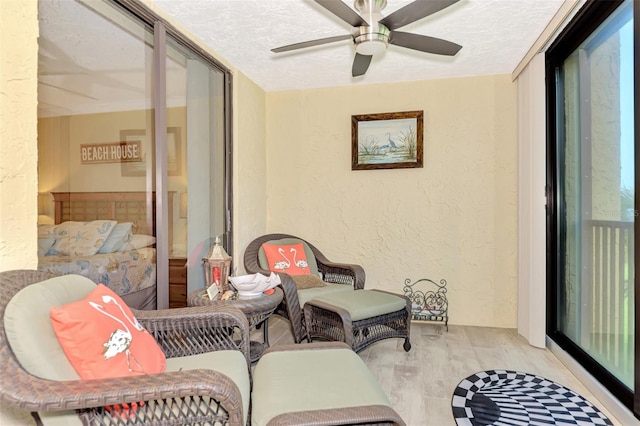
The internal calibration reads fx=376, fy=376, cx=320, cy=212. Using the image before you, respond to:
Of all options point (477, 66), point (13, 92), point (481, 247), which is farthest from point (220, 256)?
point (477, 66)

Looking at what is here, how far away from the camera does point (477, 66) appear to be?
332cm

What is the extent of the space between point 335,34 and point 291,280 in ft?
5.96

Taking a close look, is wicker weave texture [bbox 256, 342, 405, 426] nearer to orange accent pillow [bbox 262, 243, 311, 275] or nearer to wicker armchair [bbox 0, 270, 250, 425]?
wicker armchair [bbox 0, 270, 250, 425]

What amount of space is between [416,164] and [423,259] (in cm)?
93

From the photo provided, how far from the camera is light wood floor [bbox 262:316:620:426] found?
210 centimetres

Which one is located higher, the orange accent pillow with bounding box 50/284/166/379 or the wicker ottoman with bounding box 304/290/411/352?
the orange accent pillow with bounding box 50/284/166/379

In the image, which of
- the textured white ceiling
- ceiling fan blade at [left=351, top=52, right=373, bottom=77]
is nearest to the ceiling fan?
ceiling fan blade at [left=351, top=52, right=373, bottom=77]

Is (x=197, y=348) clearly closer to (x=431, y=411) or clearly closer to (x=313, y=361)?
(x=313, y=361)

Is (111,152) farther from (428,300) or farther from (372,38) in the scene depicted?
(428,300)

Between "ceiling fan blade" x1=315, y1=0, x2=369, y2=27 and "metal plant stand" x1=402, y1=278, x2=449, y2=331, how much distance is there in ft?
8.27

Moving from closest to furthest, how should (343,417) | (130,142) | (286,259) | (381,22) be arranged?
(343,417), (381,22), (130,142), (286,259)

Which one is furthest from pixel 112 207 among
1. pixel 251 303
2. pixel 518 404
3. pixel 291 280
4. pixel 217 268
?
pixel 518 404

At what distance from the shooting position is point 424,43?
2090 mm

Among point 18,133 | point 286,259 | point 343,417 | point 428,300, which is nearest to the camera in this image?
point 343,417
